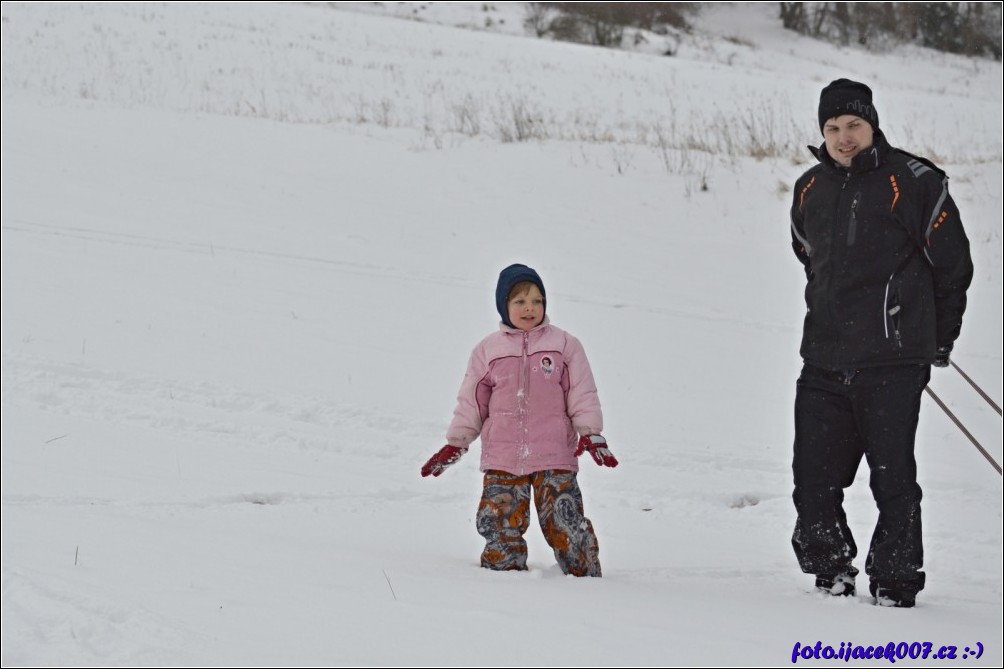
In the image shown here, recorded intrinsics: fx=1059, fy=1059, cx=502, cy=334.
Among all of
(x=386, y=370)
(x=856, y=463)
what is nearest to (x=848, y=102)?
(x=856, y=463)

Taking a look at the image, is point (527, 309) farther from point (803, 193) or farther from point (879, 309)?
point (879, 309)

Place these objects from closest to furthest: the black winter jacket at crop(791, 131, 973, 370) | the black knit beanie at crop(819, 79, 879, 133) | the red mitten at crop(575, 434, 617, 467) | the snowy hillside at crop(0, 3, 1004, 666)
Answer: the snowy hillside at crop(0, 3, 1004, 666)
the black winter jacket at crop(791, 131, 973, 370)
the black knit beanie at crop(819, 79, 879, 133)
the red mitten at crop(575, 434, 617, 467)

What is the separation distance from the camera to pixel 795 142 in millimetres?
13883

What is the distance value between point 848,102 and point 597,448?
4.89 ft

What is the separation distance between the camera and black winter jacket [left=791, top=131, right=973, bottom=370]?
3512 mm

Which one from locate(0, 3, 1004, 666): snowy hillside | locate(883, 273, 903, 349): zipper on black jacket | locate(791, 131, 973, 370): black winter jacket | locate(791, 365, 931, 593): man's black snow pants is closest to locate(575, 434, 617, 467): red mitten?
locate(0, 3, 1004, 666): snowy hillside

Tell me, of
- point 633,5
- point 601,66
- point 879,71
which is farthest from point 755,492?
point 633,5

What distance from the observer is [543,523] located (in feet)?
13.2

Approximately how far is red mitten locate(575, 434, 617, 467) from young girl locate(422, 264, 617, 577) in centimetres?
1

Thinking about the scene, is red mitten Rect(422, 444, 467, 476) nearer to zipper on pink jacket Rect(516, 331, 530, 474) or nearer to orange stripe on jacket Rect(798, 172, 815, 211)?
zipper on pink jacket Rect(516, 331, 530, 474)

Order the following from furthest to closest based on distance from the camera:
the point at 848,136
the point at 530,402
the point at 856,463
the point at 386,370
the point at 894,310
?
the point at 386,370 → the point at 530,402 → the point at 856,463 → the point at 848,136 → the point at 894,310

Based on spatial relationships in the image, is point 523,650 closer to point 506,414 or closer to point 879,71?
point 506,414

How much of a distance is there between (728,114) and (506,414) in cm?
1368

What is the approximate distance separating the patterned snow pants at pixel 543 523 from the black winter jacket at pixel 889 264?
3.50ft
